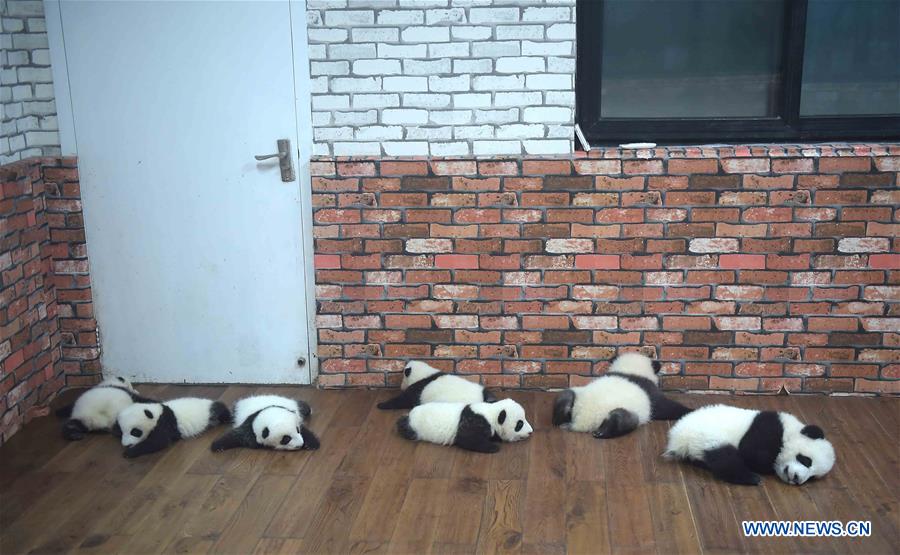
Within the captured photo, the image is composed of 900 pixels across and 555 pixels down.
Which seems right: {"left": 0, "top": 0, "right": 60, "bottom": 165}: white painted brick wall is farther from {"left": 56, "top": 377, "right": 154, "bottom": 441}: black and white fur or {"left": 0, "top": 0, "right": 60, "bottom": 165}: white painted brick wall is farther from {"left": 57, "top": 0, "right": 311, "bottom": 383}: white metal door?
{"left": 56, "top": 377, "right": 154, "bottom": 441}: black and white fur

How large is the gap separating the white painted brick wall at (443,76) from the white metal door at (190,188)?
26cm

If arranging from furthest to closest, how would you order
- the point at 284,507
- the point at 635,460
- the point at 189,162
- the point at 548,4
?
the point at 189,162
the point at 548,4
the point at 635,460
the point at 284,507

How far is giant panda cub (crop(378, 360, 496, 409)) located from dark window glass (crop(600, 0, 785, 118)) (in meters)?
1.61

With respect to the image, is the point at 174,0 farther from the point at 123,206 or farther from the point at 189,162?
the point at 123,206

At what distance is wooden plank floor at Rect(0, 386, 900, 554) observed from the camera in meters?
3.56

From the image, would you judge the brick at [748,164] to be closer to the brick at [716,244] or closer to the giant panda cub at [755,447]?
the brick at [716,244]

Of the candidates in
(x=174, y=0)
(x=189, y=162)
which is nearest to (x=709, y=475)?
(x=189, y=162)

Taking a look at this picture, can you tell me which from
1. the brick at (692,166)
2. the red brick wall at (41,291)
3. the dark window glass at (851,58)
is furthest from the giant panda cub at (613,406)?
the red brick wall at (41,291)

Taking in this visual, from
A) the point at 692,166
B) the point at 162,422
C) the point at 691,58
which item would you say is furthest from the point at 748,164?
the point at 162,422

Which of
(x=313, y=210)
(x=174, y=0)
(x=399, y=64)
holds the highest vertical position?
(x=174, y=0)

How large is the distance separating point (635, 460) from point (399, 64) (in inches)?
88.8

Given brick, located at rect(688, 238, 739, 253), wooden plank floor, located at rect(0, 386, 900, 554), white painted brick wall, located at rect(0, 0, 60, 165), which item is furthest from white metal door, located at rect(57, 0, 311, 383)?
brick, located at rect(688, 238, 739, 253)

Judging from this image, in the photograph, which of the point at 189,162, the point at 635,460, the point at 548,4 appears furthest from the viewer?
the point at 189,162

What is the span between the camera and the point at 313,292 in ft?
16.5
